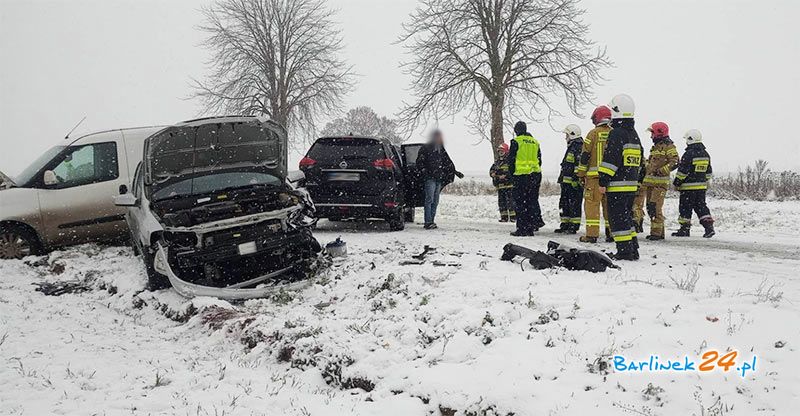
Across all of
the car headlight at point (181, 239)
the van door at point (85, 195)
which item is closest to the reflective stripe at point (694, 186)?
the car headlight at point (181, 239)

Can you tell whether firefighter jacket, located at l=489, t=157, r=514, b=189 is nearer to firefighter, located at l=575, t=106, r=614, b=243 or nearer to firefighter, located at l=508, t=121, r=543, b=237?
firefighter, located at l=508, t=121, r=543, b=237

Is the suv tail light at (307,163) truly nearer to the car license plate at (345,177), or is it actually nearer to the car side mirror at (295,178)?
the car license plate at (345,177)

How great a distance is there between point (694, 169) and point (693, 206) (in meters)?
0.65

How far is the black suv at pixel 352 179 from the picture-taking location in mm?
9164

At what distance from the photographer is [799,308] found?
404 centimetres

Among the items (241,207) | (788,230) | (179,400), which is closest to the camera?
(179,400)

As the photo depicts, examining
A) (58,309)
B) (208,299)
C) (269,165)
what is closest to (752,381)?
(208,299)

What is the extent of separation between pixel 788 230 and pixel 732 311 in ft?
26.2

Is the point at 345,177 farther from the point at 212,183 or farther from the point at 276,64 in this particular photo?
the point at 276,64

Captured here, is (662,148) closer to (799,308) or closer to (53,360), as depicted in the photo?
(799,308)

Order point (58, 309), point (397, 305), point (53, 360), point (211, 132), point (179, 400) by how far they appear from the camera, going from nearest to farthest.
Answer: point (179, 400)
point (53, 360)
point (397, 305)
point (58, 309)
point (211, 132)

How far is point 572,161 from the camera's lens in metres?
9.27

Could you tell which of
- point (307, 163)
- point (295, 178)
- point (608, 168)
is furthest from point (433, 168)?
point (608, 168)

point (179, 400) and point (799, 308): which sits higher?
point (799, 308)
